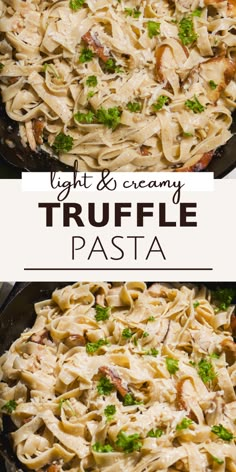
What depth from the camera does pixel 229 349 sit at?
16.6 ft

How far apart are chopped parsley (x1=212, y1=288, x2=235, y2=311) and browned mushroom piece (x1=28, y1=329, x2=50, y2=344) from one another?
37.3 inches

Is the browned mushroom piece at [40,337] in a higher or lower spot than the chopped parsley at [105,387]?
higher

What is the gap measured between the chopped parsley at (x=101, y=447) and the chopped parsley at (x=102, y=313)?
0.75 meters

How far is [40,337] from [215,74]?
179 cm

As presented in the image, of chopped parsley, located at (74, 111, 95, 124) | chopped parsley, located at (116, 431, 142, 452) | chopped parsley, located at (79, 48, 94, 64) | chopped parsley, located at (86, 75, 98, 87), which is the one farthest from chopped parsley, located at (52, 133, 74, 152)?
chopped parsley, located at (116, 431, 142, 452)

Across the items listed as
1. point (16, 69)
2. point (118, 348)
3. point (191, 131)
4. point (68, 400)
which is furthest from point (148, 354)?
point (16, 69)

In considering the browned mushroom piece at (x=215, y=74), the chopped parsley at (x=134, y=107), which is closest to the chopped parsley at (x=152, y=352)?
the chopped parsley at (x=134, y=107)

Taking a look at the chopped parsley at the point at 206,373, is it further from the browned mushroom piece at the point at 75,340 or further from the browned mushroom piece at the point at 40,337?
the browned mushroom piece at the point at 40,337

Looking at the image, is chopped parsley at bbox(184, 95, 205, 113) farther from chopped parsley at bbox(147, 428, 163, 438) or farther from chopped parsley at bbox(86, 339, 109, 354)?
chopped parsley at bbox(147, 428, 163, 438)

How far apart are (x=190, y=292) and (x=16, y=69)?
1.60m

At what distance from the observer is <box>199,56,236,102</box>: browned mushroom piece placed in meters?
5.49

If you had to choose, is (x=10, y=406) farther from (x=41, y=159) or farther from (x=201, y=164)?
(x=201, y=164)

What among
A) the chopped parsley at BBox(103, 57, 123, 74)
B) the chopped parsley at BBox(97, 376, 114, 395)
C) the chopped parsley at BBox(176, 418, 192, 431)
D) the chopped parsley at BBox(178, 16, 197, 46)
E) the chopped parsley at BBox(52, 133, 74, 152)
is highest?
the chopped parsley at BBox(178, 16, 197, 46)

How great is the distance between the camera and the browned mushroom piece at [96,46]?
5.42 metres
